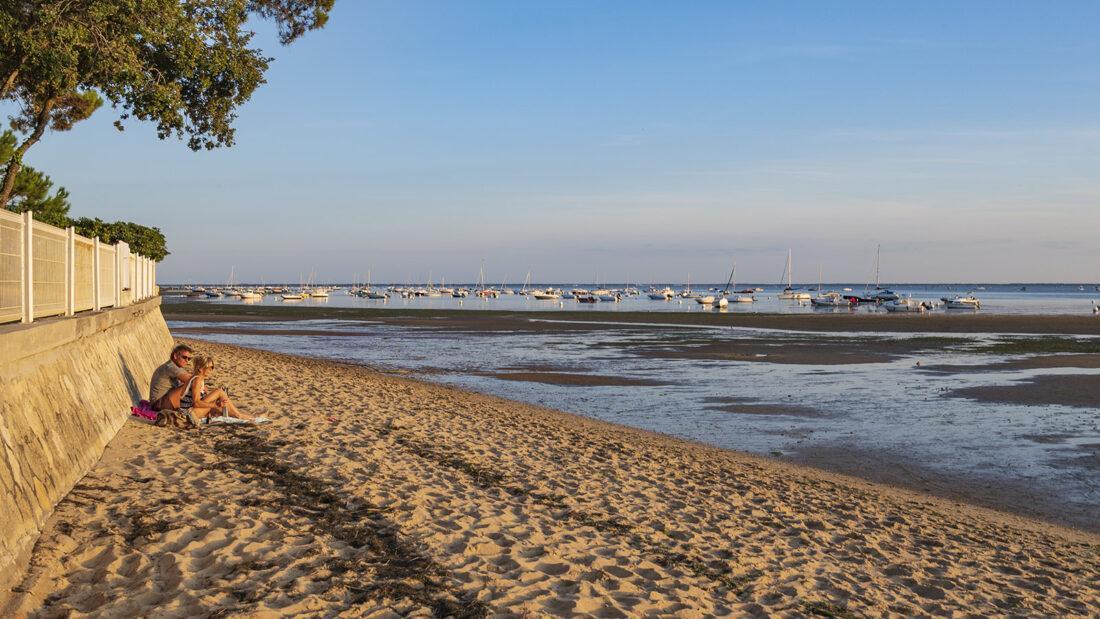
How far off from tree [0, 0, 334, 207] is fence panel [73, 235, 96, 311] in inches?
140

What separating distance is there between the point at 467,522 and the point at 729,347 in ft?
104

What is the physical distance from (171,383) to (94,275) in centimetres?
289

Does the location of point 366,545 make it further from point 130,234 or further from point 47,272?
point 130,234

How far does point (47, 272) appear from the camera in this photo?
998 centimetres

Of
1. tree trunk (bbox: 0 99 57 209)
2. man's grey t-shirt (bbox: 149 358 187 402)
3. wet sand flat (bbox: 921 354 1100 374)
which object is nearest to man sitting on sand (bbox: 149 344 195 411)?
man's grey t-shirt (bbox: 149 358 187 402)

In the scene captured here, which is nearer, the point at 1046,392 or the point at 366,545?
the point at 366,545

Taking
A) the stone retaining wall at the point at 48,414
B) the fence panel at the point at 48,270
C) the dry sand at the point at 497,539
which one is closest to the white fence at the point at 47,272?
the fence panel at the point at 48,270

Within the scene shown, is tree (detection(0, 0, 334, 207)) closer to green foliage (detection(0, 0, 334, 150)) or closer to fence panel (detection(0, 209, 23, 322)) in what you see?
green foliage (detection(0, 0, 334, 150))

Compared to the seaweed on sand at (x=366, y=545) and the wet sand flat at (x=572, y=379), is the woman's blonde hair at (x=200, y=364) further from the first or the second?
the wet sand flat at (x=572, y=379)

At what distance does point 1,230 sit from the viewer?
26.3 ft

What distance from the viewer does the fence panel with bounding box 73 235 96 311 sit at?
12.2 metres

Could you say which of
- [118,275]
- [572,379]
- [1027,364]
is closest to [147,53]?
[118,275]

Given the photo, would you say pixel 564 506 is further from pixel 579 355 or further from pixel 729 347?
pixel 729 347

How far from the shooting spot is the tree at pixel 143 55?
48.6 feet
